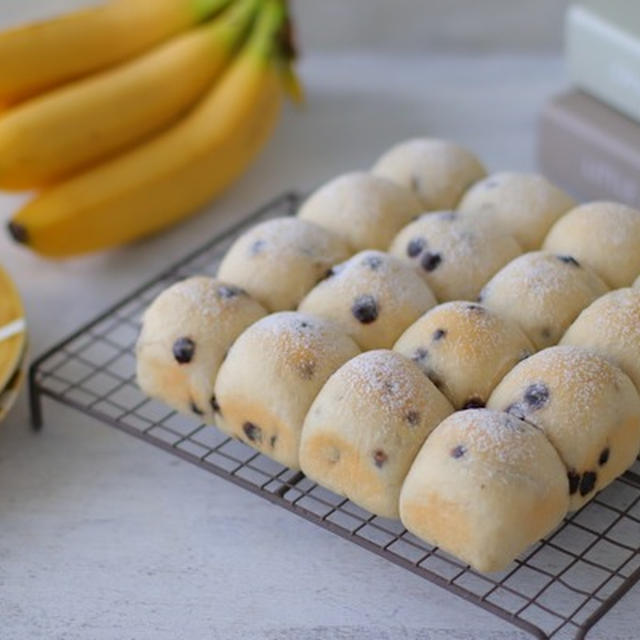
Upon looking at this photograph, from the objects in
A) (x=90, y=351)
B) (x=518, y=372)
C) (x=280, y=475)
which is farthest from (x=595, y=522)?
(x=90, y=351)

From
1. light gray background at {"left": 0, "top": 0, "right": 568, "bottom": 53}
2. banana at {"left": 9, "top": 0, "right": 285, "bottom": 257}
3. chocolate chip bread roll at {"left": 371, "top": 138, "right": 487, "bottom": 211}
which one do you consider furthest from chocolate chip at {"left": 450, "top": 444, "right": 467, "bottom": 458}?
light gray background at {"left": 0, "top": 0, "right": 568, "bottom": 53}

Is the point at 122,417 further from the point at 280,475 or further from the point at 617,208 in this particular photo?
the point at 617,208

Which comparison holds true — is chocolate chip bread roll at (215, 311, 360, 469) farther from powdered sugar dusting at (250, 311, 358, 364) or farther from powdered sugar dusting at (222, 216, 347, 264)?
powdered sugar dusting at (222, 216, 347, 264)

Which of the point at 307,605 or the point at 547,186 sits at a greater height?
the point at 547,186

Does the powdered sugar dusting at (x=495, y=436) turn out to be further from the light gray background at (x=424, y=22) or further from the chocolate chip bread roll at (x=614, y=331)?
the light gray background at (x=424, y=22)

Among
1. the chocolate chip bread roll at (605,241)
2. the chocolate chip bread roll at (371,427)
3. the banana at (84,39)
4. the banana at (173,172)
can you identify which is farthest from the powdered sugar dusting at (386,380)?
the banana at (84,39)

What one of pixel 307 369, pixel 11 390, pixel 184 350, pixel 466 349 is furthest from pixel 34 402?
pixel 466 349
